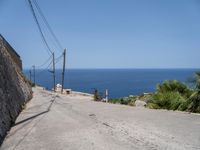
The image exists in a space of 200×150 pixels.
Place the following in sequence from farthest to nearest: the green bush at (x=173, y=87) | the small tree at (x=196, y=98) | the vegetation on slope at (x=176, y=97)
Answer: the green bush at (x=173, y=87) < the vegetation on slope at (x=176, y=97) < the small tree at (x=196, y=98)

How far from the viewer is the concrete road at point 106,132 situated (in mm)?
8023

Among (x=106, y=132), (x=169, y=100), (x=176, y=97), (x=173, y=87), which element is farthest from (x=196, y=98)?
(x=106, y=132)

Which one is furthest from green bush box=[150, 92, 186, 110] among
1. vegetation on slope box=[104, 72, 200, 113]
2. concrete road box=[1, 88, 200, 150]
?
concrete road box=[1, 88, 200, 150]

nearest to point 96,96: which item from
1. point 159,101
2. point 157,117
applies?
point 159,101

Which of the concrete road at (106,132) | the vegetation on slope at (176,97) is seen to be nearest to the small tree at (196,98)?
the vegetation on slope at (176,97)

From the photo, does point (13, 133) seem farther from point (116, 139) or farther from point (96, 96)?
point (96, 96)

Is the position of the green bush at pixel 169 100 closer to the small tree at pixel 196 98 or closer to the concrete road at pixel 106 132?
the small tree at pixel 196 98

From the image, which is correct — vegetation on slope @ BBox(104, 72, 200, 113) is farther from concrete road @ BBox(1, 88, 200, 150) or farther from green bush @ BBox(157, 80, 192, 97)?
concrete road @ BBox(1, 88, 200, 150)

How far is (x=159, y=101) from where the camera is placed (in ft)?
54.1

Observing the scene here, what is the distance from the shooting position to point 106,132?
962 cm

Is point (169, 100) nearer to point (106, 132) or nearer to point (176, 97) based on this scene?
point (176, 97)

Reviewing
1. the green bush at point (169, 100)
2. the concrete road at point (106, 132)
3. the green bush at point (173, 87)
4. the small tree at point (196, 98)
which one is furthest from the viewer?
the green bush at point (173, 87)

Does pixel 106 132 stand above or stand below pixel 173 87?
below

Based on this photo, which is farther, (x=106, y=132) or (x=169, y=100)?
(x=169, y=100)
